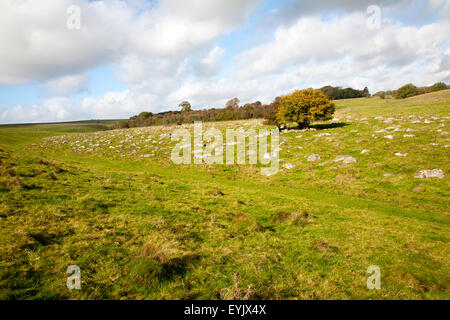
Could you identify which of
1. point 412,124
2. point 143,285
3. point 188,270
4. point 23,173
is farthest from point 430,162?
point 23,173

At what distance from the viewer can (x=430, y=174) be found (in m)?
18.4

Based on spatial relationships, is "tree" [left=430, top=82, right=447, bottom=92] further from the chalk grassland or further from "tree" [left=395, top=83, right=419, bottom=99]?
the chalk grassland

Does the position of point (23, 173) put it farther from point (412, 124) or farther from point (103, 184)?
point (412, 124)

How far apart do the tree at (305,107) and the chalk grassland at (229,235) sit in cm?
1766

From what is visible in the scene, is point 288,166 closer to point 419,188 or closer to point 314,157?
point 314,157

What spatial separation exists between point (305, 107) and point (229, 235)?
34.4 metres

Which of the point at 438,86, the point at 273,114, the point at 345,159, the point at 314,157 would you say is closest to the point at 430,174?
the point at 345,159

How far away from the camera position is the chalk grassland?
6.62m

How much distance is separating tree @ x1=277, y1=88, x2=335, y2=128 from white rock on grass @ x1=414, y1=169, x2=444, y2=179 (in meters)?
20.1

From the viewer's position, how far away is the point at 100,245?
8.06m

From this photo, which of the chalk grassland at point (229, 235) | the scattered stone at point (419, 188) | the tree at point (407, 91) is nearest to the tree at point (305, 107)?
the chalk grassland at point (229, 235)

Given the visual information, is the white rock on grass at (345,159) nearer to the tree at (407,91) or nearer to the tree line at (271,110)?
the tree line at (271,110)
